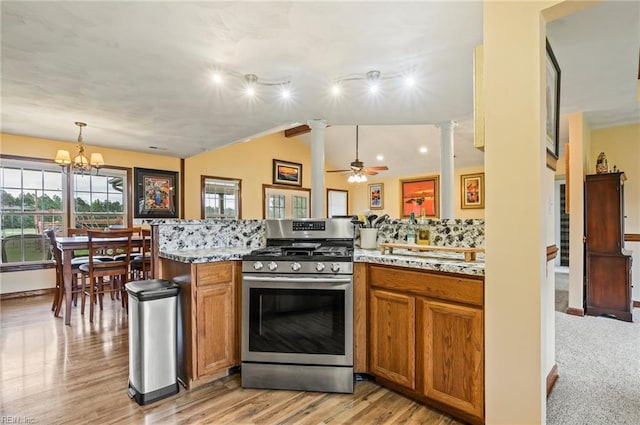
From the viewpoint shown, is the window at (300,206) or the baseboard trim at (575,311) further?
the window at (300,206)

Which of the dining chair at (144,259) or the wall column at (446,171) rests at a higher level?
the wall column at (446,171)

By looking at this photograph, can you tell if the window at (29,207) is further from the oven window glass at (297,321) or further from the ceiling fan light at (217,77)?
the oven window glass at (297,321)

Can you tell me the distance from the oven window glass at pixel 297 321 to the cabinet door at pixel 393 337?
0.23 metres

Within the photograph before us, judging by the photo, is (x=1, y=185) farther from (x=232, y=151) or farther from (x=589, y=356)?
(x=589, y=356)

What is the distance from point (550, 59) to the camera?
1.69 meters

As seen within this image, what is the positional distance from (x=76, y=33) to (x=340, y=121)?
2.57 m

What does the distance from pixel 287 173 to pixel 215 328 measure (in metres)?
6.16

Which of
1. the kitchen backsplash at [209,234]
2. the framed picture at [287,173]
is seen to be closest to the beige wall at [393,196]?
the framed picture at [287,173]

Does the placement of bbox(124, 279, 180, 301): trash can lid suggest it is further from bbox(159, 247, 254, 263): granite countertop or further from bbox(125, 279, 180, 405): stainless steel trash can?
bbox(159, 247, 254, 263): granite countertop

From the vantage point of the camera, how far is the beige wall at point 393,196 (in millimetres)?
7525

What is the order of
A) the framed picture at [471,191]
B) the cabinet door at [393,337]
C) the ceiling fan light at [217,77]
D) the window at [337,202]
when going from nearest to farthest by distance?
the cabinet door at [393,337], the ceiling fan light at [217,77], the framed picture at [471,191], the window at [337,202]

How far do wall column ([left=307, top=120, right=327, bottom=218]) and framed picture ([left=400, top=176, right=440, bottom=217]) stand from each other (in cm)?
491

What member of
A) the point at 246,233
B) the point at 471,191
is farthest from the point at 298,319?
the point at 471,191

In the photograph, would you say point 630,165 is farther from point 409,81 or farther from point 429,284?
point 429,284
